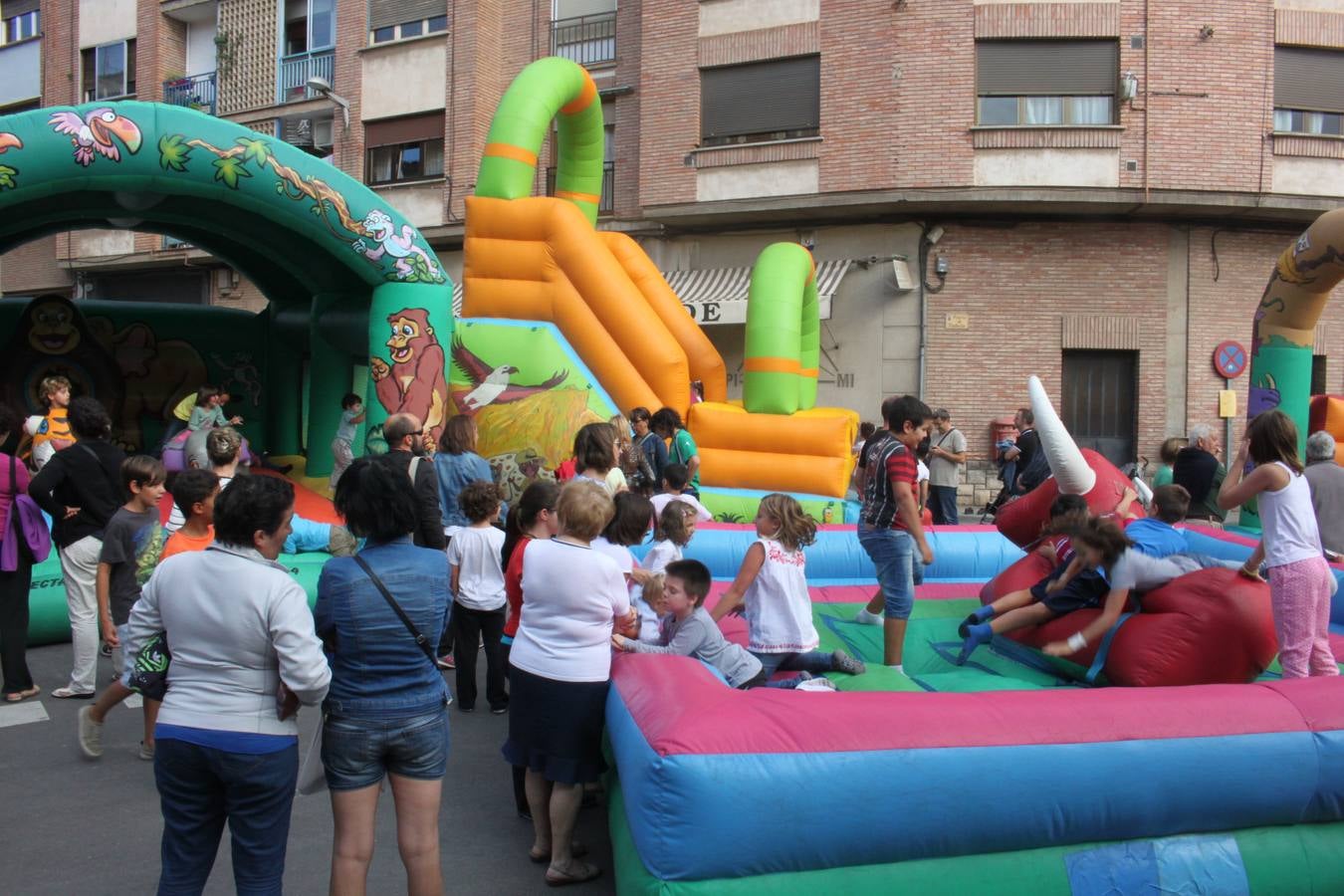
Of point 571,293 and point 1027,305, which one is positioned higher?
point 1027,305

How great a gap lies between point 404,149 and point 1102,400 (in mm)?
13072

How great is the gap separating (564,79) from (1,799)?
28.7 feet

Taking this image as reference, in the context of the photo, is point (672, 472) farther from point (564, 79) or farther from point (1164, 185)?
point (1164, 185)

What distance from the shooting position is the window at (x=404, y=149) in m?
19.2

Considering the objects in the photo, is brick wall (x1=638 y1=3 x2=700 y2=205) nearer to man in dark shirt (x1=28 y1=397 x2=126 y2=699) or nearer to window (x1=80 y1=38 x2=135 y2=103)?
man in dark shirt (x1=28 y1=397 x2=126 y2=699)

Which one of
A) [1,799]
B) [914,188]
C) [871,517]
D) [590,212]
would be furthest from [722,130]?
[1,799]

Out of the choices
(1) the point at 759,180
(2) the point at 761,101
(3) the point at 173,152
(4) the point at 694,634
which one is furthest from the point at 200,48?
(4) the point at 694,634

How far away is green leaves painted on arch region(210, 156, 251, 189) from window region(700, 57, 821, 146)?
9.88 metres

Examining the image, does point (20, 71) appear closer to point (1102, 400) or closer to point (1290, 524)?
point (1102, 400)

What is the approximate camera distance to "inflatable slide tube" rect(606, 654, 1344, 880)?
282 centimetres

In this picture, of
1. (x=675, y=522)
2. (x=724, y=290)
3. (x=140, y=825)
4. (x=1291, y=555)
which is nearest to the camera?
(x=140, y=825)

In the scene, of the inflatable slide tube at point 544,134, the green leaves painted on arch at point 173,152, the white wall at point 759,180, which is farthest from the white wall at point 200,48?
the green leaves painted on arch at point 173,152

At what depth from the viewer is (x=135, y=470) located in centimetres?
473

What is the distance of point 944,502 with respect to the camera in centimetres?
973
